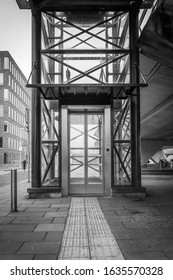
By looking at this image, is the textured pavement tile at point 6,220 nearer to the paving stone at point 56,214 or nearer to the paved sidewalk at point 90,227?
the paved sidewalk at point 90,227

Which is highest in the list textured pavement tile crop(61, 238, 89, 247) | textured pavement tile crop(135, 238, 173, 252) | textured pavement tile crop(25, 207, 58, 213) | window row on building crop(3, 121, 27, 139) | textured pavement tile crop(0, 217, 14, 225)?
window row on building crop(3, 121, 27, 139)

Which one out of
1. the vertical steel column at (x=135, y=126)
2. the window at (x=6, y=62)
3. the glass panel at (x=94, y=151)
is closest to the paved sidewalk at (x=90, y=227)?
the vertical steel column at (x=135, y=126)

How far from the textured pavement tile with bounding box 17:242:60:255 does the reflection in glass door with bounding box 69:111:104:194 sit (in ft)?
17.0

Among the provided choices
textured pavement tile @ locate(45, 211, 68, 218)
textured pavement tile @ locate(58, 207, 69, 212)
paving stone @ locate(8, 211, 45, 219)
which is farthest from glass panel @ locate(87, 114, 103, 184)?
paving stone @ locate(8, 211, 45, 219)

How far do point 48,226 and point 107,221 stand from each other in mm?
1181

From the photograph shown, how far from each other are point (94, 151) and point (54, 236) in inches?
199

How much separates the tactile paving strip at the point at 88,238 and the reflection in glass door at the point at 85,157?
2438 millimetres

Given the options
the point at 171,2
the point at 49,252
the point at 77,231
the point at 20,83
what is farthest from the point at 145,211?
the point at 20,83

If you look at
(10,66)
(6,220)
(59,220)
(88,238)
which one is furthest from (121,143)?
(10,66)

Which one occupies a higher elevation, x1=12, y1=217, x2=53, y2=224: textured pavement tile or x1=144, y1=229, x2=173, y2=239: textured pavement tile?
x1=144, y1=229, x2=173, y2=239: textured pavement tile

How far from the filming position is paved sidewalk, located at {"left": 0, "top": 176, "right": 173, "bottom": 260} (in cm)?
391

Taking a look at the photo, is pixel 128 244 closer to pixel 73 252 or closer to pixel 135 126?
pixel 73 252

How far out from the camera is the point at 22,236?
470cm

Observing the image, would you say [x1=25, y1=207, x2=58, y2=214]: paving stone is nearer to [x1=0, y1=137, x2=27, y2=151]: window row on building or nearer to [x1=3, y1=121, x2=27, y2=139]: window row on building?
[x1=0, y1=137, x2=27, y2=151]: window row on building
